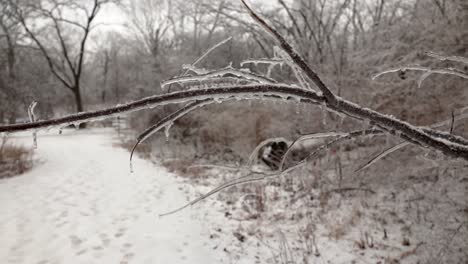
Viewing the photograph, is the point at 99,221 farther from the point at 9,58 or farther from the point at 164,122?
the point at 9,58

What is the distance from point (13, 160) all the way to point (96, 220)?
13.4 ft

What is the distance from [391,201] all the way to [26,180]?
6668mm

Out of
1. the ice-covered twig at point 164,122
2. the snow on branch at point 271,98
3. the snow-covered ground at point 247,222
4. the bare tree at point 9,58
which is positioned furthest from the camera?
the bare tree at point 9,58

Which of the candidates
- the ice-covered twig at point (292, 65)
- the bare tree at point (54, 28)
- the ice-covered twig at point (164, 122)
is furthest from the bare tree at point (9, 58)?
the ice-covered twig at point (292, 65)

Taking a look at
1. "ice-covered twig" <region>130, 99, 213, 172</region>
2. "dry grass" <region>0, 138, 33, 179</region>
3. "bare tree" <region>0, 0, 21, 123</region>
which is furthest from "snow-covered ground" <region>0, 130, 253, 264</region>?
"bare tree" <region>0, 0, 21, 123</region>

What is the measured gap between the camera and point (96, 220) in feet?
13.0

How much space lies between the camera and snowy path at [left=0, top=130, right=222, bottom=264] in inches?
120

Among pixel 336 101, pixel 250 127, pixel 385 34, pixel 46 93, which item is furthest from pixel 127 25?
pixel 336 101

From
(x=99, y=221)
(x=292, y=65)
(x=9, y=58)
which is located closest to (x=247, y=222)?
(x=99, y=221)

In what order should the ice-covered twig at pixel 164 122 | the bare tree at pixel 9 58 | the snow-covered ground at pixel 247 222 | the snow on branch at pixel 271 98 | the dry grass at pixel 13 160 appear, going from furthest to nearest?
the bare tree at pixel 9 58 < the dry grass at pixel 13 160 < the snow-covered ground at pixel 247 222 < the ice-covered twig at pixel 164 122 < the snow on branch at pixel 271 98

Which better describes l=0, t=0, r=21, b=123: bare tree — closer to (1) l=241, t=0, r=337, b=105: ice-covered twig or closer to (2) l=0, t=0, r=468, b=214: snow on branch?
(2) l=0, t=0, r=468, b=214: snow on branch

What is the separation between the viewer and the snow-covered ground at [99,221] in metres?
3.04

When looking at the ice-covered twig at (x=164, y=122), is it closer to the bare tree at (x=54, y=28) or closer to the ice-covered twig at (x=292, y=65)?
the ice-covered twig at (x=292, y=65)

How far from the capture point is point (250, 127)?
26.6 ft
